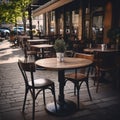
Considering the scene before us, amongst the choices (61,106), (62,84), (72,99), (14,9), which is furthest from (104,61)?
(14,9)

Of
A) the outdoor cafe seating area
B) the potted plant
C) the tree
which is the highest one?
the tree

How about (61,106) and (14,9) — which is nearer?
(61,106)

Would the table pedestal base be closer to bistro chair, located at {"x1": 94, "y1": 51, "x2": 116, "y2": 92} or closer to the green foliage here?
the green foliage

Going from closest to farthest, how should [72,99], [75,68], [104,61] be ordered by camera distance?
[75,68], [72,99], [104,61]

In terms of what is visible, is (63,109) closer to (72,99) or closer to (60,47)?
(72,99)

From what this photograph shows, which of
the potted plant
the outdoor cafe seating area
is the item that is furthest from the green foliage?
the outdoor cafe seating area

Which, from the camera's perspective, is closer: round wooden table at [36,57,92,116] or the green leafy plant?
round wooden table at [36,57,92,116]

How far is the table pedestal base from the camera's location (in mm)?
3537

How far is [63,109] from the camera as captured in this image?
3.63 metres

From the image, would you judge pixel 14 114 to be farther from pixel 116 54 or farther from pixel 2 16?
pixel 2 16

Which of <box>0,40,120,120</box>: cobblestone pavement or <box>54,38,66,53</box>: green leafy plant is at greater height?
<box>54,38,66,53</box>: green leafy plant

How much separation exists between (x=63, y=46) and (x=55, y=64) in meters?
0.37

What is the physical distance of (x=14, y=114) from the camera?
355 cm

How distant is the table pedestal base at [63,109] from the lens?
3.54m
